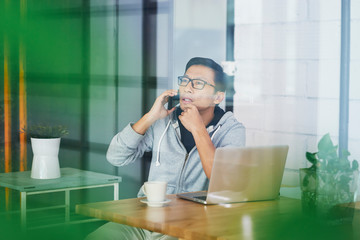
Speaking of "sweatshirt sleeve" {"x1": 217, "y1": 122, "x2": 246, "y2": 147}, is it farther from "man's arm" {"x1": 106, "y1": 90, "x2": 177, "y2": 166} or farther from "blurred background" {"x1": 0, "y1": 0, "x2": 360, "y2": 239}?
"man's arm" {"x1": 106, "y1": 90, "x2": 177, "y2": 166}

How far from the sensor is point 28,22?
1.17m

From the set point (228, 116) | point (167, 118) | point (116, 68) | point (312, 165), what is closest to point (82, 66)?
point (116, 68)

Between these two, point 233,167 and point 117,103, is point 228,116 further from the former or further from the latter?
point 117,103

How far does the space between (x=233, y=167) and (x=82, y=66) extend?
0.46m

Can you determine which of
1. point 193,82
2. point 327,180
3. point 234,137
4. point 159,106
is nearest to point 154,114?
point 159,106

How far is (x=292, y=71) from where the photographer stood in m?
1.40

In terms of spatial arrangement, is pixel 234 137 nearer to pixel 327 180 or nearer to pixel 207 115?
pixel 207 115

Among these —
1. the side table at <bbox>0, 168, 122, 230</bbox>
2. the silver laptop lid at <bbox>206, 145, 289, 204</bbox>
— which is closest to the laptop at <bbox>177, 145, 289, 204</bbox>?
the silver laptop lid at <bbox>206, 145, 289, 204</bbox>

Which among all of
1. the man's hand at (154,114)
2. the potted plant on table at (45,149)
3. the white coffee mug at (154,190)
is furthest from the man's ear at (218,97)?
the potted plant on table at (45,149)

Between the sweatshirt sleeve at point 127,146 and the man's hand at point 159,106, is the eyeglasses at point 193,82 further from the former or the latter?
the sweatshirt sleeve at point 127,146

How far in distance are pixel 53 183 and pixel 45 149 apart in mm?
77

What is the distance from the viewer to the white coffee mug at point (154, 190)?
4.26 ft

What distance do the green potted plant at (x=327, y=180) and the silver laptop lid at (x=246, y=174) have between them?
0.08m

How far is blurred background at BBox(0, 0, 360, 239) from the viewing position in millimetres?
1172
